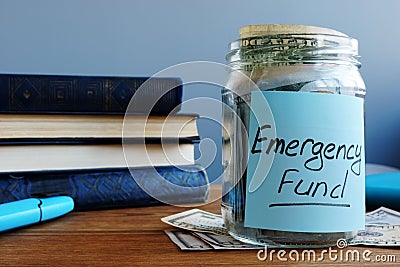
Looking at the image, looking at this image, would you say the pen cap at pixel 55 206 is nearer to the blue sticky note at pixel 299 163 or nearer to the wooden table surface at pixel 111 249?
the wooden table surface at pixel 111 249

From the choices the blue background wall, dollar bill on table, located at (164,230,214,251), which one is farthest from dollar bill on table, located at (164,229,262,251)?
the blue background wall

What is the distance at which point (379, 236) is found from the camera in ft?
1.20

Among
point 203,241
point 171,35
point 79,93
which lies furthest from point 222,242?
point 171,35

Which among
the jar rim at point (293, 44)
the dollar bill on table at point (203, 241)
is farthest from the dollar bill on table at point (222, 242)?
the jar rim at point (293, 44)

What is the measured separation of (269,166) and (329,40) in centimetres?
→ 9

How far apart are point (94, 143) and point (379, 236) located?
0.27 m

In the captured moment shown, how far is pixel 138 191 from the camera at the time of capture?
531mm

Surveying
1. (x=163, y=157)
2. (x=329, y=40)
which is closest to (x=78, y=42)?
(x=163, y=157)

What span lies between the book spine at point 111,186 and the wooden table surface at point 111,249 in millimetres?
51

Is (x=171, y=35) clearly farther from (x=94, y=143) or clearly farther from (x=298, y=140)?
(x=298, y=140)

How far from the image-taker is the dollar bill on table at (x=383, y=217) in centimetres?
43

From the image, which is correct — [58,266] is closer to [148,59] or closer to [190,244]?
[190,244]

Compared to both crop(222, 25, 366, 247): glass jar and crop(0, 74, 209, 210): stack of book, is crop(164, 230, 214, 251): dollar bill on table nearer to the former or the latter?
crop(222, 25, 366, 247): glass jar

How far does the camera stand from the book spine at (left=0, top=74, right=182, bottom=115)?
1.57 ft
